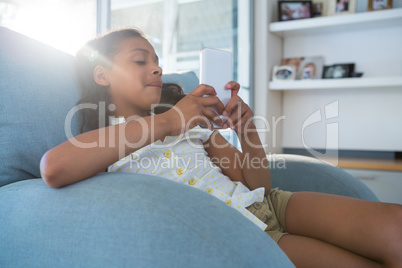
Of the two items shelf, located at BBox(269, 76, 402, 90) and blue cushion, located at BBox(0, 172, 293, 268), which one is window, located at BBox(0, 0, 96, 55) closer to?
blue cushion, located at BBox(0, 172, 293, 268)

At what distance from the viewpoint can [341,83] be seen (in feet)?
7.70

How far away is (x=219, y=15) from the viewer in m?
2.47

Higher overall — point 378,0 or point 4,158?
point 378,0

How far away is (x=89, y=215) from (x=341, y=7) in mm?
2452

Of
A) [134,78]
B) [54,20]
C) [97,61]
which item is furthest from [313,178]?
[54,20]

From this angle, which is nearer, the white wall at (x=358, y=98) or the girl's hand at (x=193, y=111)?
the girl's hand at (x=193, y=111)

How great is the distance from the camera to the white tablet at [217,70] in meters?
0.87

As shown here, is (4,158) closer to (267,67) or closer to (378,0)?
(267,67)

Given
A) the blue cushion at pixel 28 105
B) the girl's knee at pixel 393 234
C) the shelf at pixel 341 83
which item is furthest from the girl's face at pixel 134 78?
the shelf at pixel 341 83

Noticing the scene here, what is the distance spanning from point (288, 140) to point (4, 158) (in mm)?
2309

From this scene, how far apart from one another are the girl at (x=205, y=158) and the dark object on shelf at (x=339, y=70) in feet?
5.64

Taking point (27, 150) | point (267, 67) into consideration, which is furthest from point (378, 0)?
point (27, 150)

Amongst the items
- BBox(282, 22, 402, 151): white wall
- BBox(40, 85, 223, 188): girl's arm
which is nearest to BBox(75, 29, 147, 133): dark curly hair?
BBox(40, 85, 223, 188): girl's arm

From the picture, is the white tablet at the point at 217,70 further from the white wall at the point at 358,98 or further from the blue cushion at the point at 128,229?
the white wall at the point at 358,98
